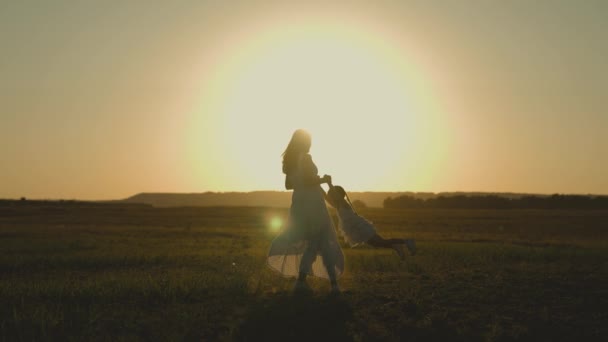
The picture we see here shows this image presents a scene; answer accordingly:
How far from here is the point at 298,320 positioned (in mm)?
7652

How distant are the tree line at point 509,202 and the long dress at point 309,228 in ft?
334

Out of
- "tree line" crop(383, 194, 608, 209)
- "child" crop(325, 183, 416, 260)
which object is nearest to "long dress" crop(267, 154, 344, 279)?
"child" crop(325, 183, 416, 260)

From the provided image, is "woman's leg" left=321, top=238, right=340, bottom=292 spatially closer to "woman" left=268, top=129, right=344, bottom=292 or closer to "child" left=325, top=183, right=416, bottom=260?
"woman" left=268, top=129, right=344, bottom=292

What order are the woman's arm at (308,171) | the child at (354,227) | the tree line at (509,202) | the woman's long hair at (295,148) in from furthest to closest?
the tree line at (509,202)
the child at (354,227)
the woman's long hair at (295,148)
the woman's arm at (308,171)

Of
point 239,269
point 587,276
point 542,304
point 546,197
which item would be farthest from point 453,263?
point 546,197

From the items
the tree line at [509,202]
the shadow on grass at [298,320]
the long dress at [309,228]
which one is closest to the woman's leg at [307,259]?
the long dress at [309,228]

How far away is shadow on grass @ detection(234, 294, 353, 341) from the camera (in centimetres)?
712

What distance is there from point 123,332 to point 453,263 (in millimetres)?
9625

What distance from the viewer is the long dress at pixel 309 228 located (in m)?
9.58

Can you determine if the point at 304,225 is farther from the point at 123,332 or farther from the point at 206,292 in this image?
the point at 123,332

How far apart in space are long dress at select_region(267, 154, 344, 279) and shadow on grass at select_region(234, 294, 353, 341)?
0.82 metres

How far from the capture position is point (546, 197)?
355 feet

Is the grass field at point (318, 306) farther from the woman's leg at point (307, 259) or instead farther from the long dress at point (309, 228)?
the long dress at point (309, 228)

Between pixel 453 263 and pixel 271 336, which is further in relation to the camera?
pixel 453 263
